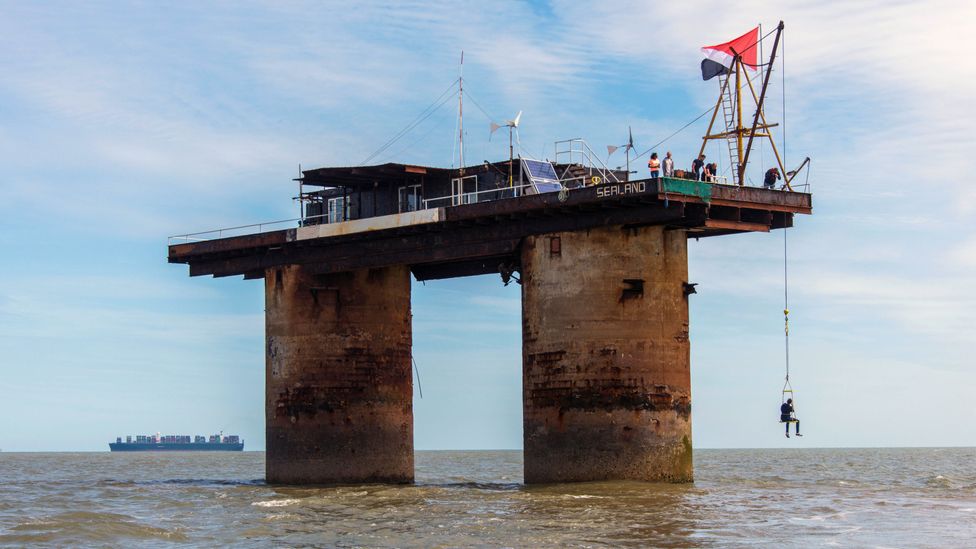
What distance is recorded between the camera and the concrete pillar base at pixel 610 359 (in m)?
46.4

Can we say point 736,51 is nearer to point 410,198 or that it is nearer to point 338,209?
point 410,198

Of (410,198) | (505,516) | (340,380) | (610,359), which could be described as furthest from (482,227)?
(505,516)

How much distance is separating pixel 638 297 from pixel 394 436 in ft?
46.0

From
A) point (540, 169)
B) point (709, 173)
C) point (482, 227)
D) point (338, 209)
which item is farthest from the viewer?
point (338, 209)

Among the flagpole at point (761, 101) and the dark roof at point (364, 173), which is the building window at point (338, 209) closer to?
the dark roof at point (364, 173)

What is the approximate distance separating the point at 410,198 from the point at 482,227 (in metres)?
6.64

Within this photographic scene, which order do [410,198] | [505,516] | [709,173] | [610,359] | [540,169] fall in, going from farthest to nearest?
[410,198] → [540,169] → [709,173] → [610,359] → [505,516]

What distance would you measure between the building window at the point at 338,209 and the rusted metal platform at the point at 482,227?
9.92 feet

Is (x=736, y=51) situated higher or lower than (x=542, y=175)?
higher

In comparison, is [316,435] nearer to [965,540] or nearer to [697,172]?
[697,172]

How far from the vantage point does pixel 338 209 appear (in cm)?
5934

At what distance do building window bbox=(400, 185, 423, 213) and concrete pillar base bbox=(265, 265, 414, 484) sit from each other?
8.30 ft

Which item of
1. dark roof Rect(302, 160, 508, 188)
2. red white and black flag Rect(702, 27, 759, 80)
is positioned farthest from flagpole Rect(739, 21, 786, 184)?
dark roof Rect(302, 160, 508, 188)

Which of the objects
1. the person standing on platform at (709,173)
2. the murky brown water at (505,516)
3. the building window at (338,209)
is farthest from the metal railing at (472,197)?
the murky brown water at (505,516)
